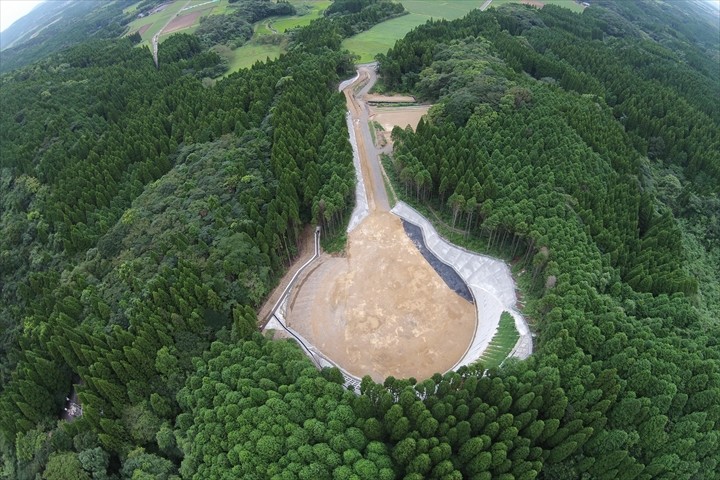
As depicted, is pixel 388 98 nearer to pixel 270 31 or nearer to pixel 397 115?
pixel 397 115

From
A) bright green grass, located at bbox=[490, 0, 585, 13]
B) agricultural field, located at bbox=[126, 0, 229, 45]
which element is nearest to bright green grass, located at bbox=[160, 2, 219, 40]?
agricultural field, located at bbox=[126, 0, 229, 45]

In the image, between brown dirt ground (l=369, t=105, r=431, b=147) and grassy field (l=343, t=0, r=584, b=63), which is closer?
brown dirt ground (l=369, t=105, r=431, b=147)

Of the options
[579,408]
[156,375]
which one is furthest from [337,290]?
[579,408]

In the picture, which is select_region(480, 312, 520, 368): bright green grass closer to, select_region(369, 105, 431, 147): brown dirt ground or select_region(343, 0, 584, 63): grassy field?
select_region(369, 105, 431, 147): brown dirt ground

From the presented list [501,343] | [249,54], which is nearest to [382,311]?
[501,343]

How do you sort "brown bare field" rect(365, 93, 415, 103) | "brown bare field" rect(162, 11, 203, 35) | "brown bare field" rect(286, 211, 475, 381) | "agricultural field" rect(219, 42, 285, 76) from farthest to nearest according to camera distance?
1. "brown bare field" rect(162, 11, 203, 35)
2. "agricultural field" rect(219, 42, 285, 76)
3. "brown bare field" rect(365, 93, 415, 103)
4. "brown bare field" rect(286, 211, 475, 381)

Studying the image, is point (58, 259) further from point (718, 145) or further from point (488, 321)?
point (718, 145)
